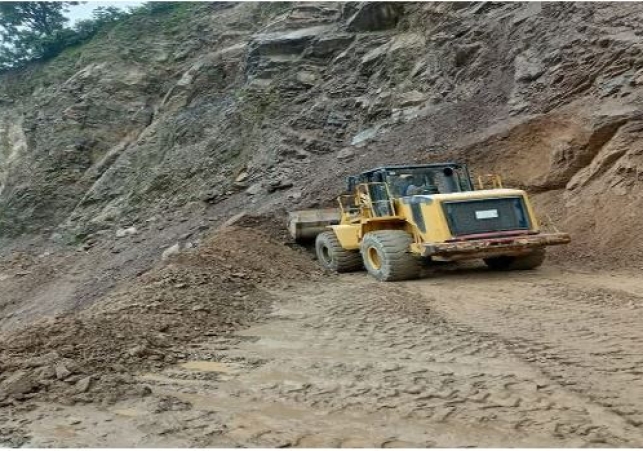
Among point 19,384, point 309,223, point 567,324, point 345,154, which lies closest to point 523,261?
point 567,324

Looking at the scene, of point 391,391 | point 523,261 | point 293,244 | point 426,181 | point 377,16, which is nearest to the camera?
point 391,391

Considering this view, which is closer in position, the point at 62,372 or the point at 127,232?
the point at 62,372

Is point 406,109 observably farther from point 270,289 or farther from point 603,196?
point 270,289

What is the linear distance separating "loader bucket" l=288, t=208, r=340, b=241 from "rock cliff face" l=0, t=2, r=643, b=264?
122cm

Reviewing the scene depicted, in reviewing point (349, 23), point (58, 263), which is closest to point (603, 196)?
point (349, 23)

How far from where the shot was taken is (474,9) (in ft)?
56.3

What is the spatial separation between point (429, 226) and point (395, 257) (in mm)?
685

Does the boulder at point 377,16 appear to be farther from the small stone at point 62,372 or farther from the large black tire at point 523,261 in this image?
the small stone at point 62,372

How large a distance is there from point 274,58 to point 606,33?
418 inches

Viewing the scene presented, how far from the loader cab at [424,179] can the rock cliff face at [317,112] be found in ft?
7.24

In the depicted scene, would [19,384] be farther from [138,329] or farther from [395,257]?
[395,257]

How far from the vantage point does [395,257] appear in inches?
366

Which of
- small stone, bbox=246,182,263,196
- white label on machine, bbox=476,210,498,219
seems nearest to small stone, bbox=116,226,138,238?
small stone, bbox=246,182,263,196

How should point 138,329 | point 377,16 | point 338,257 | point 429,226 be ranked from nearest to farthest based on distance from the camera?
point 138,329
point 429,226
point 338,257
point 377,16
